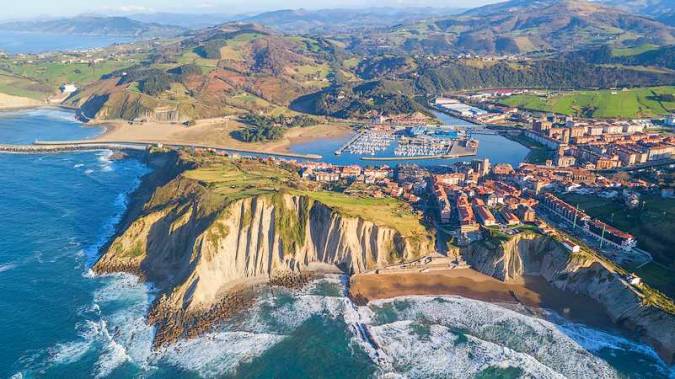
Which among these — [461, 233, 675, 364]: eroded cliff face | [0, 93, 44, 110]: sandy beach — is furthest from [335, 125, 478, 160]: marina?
[0, 93, 44, 110]: sandy beach

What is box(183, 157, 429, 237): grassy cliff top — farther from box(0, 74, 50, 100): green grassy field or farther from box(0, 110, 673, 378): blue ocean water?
box(0, 74, 50, 100): green grassy field

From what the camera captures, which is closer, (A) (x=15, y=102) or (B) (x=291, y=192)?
(B) (x=291, y=192)

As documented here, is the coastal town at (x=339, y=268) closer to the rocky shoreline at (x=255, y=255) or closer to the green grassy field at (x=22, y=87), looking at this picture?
the rocky shoreline at (x=255, y=255)

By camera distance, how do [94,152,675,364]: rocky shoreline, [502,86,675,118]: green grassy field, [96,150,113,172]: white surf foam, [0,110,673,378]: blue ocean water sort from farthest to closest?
[502,86,675,118]: green grassy field → [96,150,113,172]: white surf foam → [94,152,675,364]: rocky shoreline → [0,110,673,378]: blue ocean water

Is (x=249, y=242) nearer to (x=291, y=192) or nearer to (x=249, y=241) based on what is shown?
(x=249, y=241)

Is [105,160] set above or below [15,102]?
below

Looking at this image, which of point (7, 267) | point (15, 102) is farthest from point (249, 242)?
point (15, 102)

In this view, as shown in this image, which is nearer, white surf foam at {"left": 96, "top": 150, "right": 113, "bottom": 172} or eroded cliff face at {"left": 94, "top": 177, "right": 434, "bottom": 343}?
eroded cliff face at {"left": 94, "top": 177, "right": 434, "bottom": 343}
